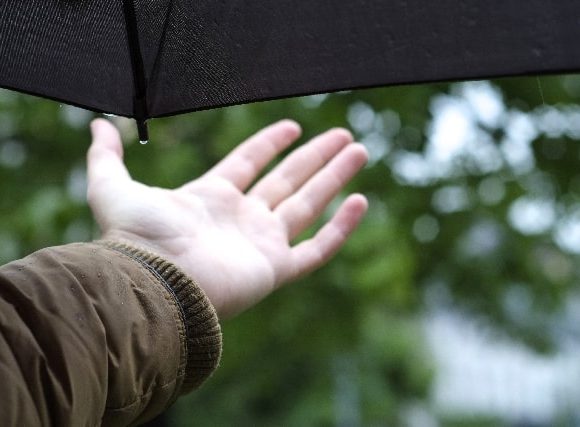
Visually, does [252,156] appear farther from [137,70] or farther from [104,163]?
[137,70]

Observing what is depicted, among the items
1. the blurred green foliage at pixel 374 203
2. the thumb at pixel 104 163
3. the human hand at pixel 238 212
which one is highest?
the thumb at pixel 104 163

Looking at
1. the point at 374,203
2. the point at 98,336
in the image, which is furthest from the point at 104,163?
the point at 374,203

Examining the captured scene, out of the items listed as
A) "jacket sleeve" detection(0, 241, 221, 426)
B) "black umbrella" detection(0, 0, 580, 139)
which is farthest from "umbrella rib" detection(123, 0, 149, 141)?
"jacket sleeve" detection(0, 241, 221, 426)

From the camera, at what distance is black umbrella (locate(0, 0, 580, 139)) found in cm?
93

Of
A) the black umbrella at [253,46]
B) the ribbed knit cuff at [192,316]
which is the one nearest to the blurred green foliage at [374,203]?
the ribbed knit cuff at [192,316]

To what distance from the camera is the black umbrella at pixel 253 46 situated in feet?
3.04

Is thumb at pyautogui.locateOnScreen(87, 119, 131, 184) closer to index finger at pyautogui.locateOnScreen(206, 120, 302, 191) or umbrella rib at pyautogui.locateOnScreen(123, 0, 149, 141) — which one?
index finger at pyautogui.locateOnScreen(206, 120, 302, 191)

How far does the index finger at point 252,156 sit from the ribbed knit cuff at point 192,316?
49cm

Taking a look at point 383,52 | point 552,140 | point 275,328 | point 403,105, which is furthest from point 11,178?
point 383,52

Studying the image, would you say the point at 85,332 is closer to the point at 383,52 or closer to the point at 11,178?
the point at 383,52

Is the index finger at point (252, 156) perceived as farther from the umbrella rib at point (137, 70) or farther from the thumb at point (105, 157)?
the umbrella rib at point (137, 70)

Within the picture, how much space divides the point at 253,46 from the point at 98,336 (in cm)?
45

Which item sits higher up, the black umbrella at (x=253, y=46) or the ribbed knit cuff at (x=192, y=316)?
the black umbrella at (x=253, y=46)

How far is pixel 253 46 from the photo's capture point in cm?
113
